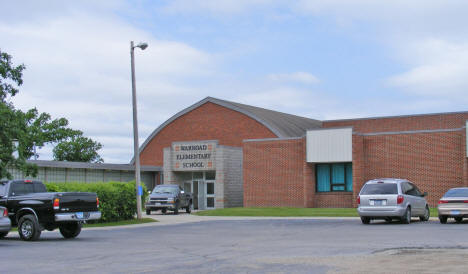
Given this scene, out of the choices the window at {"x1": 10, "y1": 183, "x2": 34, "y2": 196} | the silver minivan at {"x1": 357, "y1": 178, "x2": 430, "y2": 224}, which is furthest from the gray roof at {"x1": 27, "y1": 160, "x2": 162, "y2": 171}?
the silver minivan at {"x1": 357, "y1": 178, "x2": 430, "y2": 224}

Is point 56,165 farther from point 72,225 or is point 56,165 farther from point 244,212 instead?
point 72,225

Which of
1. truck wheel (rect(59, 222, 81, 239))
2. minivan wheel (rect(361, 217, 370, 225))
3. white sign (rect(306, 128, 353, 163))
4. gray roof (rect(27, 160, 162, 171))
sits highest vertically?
white sign (rect(306, 128, 353, 163))

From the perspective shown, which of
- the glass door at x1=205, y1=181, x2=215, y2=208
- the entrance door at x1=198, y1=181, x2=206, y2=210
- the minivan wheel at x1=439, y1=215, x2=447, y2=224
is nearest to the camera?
the minivan wheel at x1=439, y1=215, x2=447, y2=224

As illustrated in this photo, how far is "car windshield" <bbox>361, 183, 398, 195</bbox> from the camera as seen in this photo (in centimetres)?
2428

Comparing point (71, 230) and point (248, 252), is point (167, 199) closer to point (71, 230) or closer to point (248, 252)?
point (71, 230)

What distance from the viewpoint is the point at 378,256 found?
12.8 metres

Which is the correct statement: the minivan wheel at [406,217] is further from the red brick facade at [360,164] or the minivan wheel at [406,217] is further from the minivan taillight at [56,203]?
the minivan taillight at [56,203]

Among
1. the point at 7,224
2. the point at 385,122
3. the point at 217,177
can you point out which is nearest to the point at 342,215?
the point at 217,177

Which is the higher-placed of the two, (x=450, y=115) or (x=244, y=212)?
(x=450, y=115)

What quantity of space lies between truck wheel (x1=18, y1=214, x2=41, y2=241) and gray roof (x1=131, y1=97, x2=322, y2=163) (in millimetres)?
30418

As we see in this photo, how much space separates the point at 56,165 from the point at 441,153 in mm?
22382

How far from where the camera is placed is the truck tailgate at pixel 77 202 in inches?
734

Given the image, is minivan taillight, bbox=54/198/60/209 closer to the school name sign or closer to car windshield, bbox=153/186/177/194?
car windshield, bbox=153/186/177/194

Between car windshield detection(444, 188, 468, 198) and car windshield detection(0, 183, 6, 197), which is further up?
car windshield detection(0, 183, 6, 197)
